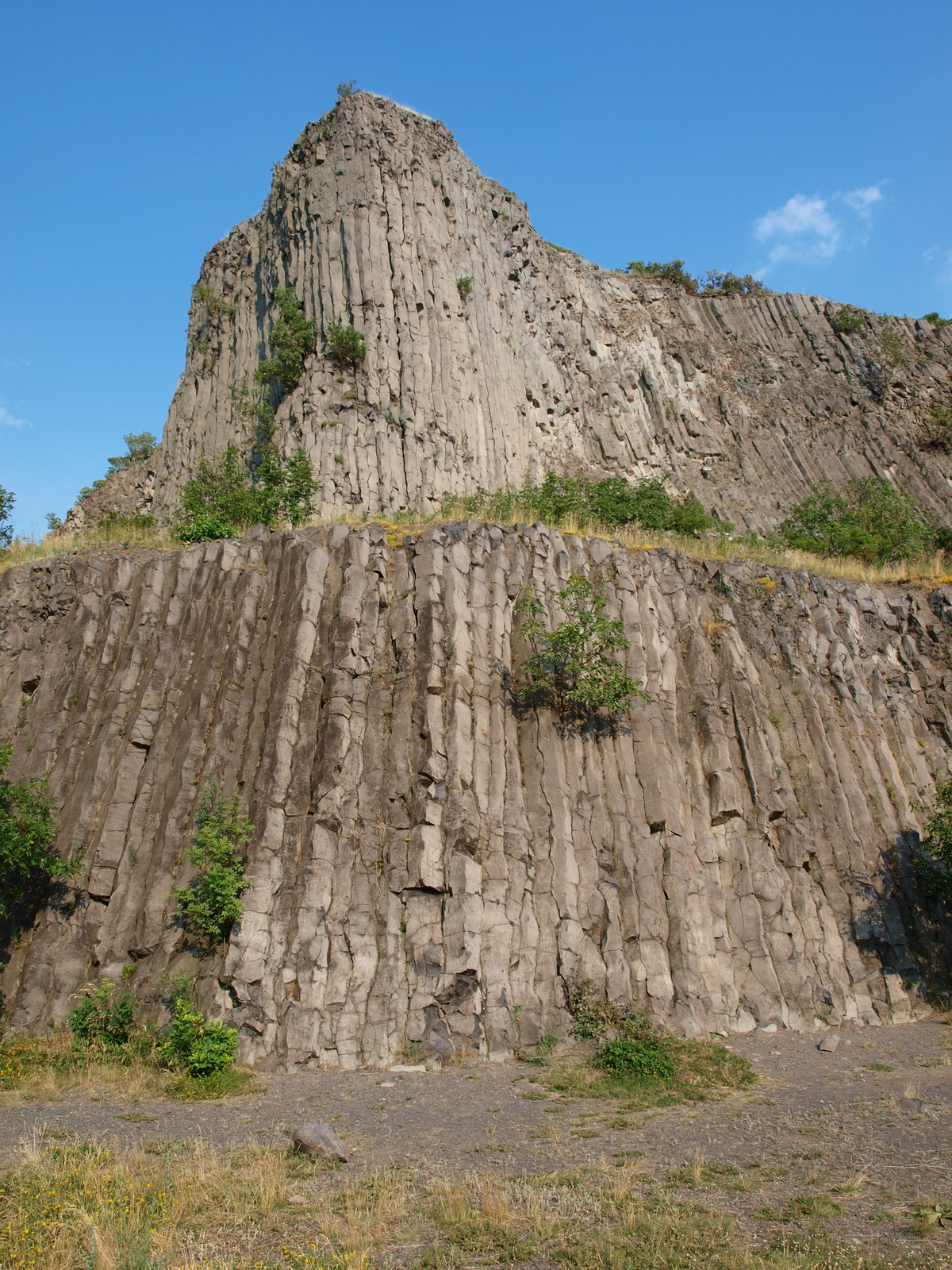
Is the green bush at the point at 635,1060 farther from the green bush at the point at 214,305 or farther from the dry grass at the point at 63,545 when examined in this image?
the green bush at the point at 214,305

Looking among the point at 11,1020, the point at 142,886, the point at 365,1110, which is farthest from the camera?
the point at 142,886

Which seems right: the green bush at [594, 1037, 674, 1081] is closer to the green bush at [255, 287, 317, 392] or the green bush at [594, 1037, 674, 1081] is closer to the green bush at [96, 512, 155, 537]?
the green bush at [96, 512, 155, 537]

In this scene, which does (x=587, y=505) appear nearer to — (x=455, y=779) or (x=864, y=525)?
(x=864, y=525)

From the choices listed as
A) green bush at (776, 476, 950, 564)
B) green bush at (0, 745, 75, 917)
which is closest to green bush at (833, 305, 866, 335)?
green bush at (776, 476, 950, 564)

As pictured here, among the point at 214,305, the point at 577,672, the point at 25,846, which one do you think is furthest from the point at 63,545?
the point at 214,305

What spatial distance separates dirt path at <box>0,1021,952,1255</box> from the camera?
710 centimetres

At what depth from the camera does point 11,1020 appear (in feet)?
38.7

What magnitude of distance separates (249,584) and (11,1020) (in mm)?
8270

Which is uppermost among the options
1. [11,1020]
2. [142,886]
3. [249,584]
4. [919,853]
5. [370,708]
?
[249,584]

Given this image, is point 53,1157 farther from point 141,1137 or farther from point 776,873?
point 776,873

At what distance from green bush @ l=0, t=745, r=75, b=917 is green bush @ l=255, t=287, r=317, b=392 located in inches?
694

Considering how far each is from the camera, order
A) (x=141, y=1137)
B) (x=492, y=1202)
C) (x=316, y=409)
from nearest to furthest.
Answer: (x=492, y=1202) → (x=141, y=1137) → (x=316, y=409)

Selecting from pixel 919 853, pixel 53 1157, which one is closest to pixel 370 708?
pixel 53 1157

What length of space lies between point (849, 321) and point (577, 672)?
4081 cm
